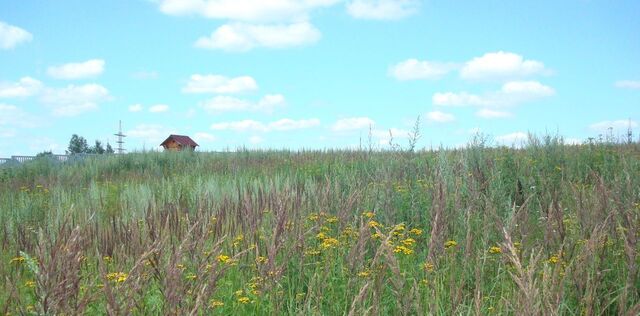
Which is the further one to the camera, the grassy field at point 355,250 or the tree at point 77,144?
the tree at point 77,144

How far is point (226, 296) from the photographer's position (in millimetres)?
3689

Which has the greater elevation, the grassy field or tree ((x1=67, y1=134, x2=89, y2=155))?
tree ((x1=67, y1=134, x2=89, y2=155))

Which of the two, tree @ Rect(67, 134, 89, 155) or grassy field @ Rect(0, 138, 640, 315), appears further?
tree @ Rect(67, 134, 89, 155)

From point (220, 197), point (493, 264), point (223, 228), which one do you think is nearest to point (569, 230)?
point (493, 264)

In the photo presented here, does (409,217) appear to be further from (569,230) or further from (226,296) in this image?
(226,296)

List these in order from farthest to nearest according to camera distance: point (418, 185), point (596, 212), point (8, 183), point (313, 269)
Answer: point (8, 183), point (418, 185), point (313, 269), point (596, 212)

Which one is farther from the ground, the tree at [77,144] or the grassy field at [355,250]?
the tree at [77,144]

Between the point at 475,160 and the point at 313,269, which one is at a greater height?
the point at 475,160

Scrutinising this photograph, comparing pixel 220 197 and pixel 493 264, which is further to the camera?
pixel 220 197

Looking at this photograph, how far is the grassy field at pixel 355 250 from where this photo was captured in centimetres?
189

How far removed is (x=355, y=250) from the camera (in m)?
2.42

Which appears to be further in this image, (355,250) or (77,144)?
(77,144)

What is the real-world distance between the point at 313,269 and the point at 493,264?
1.40 meters

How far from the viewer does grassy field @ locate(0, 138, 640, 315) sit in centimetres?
189
